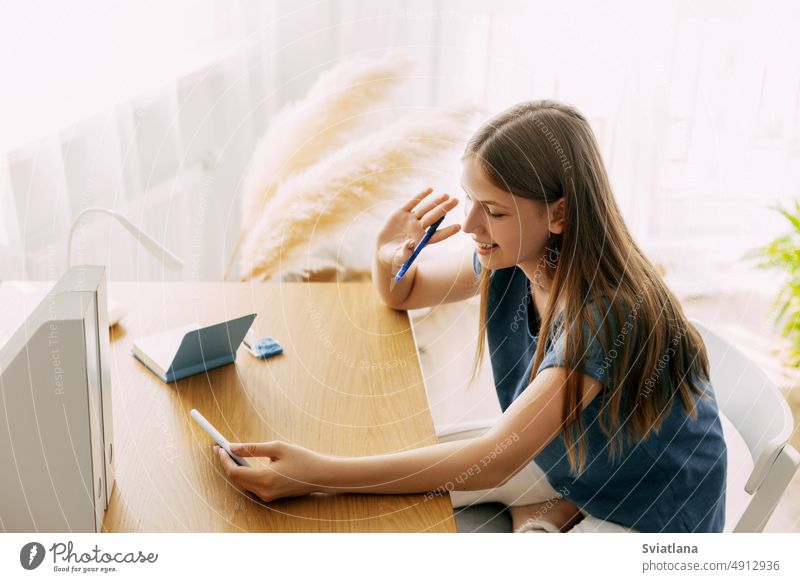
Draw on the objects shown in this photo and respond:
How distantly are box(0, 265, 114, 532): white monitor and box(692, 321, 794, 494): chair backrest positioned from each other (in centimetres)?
63

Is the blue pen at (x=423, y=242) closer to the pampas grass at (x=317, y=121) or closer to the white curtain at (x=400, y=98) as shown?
the pampas grass at (x=317, y=121)

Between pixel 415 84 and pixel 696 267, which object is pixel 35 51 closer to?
pixel 415 84

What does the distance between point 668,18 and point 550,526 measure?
1.36 m

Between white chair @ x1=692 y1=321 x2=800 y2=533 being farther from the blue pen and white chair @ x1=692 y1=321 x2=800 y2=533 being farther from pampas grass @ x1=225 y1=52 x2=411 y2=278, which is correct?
pampas grass @ x1=225 y1=52 x2=411 y2=278

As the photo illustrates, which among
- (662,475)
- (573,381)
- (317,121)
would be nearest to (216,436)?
(573,381)

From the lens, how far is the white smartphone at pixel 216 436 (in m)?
0.68

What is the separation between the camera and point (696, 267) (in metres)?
2.13

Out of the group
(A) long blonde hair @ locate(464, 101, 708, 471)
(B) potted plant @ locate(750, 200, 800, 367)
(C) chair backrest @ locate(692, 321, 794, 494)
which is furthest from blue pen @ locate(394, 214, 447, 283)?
(B) potted plant @ locate(750, 200, 800, 367)

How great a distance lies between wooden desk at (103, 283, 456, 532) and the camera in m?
0.64

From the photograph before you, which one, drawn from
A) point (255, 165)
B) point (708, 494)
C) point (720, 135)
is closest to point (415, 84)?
point (255, 165)

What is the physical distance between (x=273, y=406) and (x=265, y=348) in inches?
4.7

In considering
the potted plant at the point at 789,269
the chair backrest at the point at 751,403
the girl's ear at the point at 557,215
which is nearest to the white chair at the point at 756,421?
the chair backrest at the point at 751,403

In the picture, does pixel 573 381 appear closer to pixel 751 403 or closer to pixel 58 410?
pixel 751 403

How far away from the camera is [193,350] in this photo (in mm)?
815
